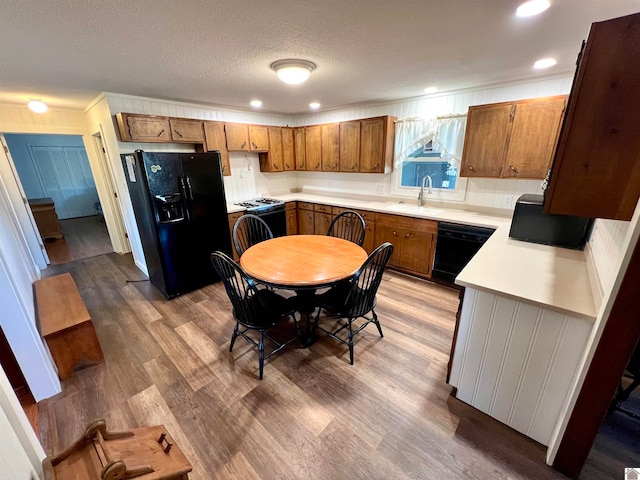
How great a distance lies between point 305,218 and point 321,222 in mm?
400

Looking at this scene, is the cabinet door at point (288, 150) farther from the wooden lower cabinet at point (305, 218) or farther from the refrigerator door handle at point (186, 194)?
the refrigerator door handle at point (186, 194)

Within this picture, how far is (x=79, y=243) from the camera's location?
16.7 ft

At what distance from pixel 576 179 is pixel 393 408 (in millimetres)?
1609

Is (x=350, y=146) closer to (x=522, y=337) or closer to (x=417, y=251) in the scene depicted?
(x=417, y=251)

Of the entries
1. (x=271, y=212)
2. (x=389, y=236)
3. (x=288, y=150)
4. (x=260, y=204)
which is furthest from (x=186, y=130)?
(x=389, y=236)

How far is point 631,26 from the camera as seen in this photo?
954 mm

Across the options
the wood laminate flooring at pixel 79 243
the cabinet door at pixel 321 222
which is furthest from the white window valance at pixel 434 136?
the wood laminate flooring at pixel 79 243

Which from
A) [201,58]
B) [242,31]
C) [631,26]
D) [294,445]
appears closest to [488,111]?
[631,26]

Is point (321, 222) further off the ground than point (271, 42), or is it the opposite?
point (271, 42)

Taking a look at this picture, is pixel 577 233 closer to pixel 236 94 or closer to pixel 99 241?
pixel 236 94

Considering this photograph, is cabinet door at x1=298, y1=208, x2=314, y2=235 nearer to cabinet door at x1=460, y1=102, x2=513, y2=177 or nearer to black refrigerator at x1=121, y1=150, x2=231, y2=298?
black refrigerator at x1=121, y1=150, x2=231, y2=298

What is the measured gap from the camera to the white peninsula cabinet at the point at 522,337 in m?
1.26

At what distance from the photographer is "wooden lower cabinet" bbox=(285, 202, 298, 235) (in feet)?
14.9

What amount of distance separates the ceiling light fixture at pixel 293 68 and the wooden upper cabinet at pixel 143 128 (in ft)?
6.02
